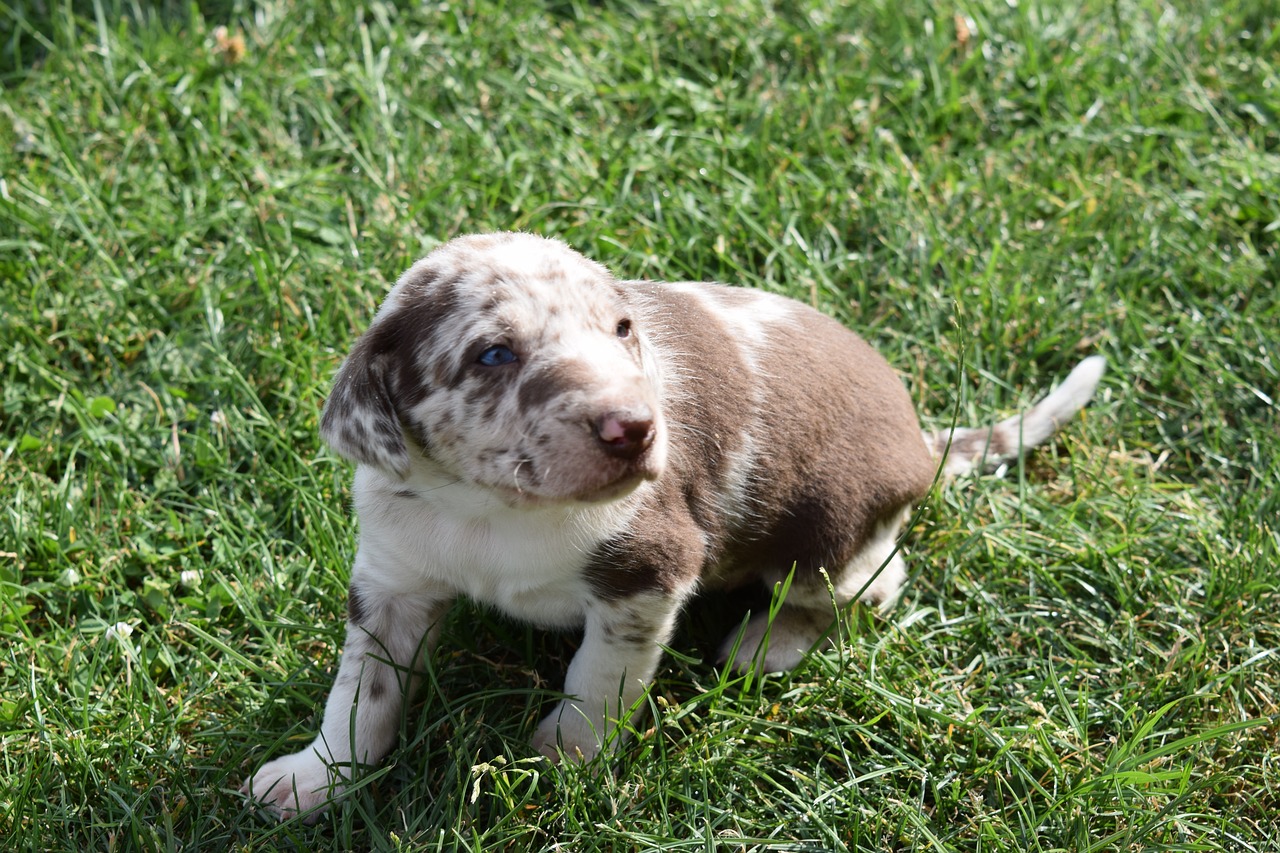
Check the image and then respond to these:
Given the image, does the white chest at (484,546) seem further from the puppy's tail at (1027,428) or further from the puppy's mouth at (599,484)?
the puppy's tail at (1027,428)

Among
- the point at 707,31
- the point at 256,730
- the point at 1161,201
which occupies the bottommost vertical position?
the point at 256,730

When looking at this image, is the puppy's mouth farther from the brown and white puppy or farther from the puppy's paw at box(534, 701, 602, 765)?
the puppy's paw at box(534, 701, 602, 765)

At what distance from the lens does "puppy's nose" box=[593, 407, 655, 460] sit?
309 cm

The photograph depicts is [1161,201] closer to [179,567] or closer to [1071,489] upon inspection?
[1071,489]

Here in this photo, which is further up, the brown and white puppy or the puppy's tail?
the brown and white puppy

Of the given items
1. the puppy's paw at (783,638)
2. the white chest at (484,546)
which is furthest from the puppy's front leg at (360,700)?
the puppy's paw at (783,638)

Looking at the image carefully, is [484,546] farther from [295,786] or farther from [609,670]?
[295,786]

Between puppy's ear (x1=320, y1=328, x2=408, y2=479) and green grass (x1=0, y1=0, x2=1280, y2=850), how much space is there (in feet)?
2.74

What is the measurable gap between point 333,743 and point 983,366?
316 cm

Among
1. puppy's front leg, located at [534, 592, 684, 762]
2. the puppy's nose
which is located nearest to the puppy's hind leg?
puppy's front leg, located at [534, 592, 684, 762]

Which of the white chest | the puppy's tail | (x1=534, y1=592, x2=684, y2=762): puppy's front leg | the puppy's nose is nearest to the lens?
the puppy's nose

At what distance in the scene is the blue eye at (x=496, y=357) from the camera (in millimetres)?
3309

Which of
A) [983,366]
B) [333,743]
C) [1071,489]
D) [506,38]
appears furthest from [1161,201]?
[333,743]

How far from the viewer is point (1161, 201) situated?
19.6 ft
